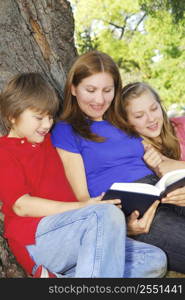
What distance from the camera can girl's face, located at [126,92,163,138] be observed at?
3.39 metres

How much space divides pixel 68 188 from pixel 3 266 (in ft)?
1.95

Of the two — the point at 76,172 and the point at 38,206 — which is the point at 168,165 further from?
the point at 38,206

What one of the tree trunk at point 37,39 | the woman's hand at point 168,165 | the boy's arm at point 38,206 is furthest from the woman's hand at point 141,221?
the tree trunk at point 37,39


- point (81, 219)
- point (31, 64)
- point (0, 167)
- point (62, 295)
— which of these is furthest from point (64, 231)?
point (31, 64)

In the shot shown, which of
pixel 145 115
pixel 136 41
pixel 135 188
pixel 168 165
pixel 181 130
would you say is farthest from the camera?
pixel 136 41

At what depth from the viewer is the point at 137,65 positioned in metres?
20.6

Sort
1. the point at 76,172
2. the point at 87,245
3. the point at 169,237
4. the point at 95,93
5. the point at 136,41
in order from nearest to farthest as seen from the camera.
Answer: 1. the point at 87,245
2. the point at 169,237
3. the point at 76,172
4. the point at 95,93
5. the point at 136,41

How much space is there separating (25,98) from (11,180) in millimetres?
485

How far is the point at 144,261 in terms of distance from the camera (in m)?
2.76

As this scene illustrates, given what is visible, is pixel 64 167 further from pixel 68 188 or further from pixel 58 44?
pixel 58 44

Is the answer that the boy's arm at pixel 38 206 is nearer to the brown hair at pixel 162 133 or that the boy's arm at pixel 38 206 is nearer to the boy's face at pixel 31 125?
the boy's face at pixel 31 125

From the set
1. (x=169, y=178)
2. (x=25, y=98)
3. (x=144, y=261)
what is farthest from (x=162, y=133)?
(x=25, y=98)

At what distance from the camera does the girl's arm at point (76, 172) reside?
2.98m

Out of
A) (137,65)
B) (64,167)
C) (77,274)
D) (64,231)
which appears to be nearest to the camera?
(77,274)
